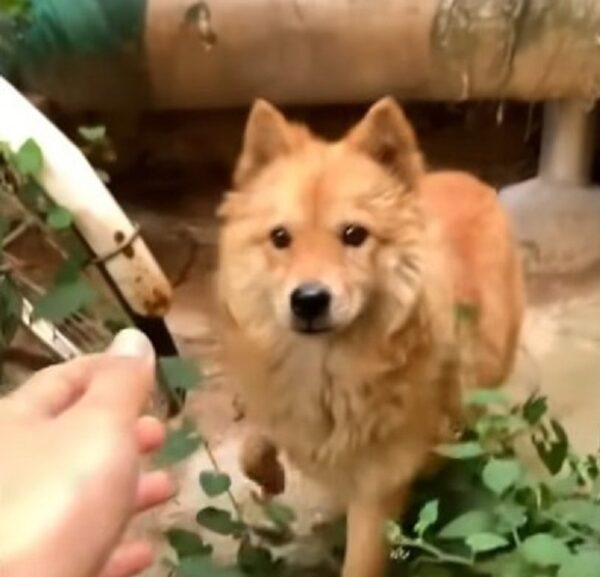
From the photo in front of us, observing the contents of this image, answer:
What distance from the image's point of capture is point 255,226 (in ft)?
4.65

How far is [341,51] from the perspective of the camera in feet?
6.71

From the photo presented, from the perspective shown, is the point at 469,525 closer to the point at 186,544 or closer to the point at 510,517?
the point at 510,517

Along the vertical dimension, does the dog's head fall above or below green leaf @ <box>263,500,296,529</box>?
above

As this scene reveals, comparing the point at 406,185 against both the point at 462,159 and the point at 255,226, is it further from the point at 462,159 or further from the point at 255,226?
the point at 462,159

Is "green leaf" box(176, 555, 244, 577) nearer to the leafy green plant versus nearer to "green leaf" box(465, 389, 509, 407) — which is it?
the leafy green plant

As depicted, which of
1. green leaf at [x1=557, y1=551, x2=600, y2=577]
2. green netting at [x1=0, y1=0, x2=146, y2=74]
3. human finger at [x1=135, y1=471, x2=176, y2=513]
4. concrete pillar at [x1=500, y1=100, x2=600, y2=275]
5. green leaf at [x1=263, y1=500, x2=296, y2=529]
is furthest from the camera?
concrete pillar at [x1=500, y1=100, x2=600, y2=275]

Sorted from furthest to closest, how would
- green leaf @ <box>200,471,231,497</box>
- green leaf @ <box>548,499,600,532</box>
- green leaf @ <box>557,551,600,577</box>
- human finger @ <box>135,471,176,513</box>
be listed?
green leaf @ <box>200,471,231,497</box> < green leaf @ <box>548,499,600,532</box> < green leaf @ <box>557,551,600,577</box> < human finger @ <box>135,471,176,513</box>

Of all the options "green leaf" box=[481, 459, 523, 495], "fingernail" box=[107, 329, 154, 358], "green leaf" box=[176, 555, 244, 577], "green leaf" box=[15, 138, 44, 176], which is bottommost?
"green leaf" box=[176, 555, 244, 577]

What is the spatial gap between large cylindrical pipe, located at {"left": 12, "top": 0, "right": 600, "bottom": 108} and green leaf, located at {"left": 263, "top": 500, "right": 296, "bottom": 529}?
77cm

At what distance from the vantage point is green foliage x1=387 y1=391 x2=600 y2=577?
1.19 m

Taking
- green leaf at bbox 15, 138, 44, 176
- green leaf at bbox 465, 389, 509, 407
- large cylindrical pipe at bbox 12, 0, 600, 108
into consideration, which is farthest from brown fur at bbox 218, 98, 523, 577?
large cylindrical pipe at bbox 12, 0, 600, 108

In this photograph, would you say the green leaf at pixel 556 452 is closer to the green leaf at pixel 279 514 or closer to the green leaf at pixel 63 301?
the green leaf at pixel 279 514

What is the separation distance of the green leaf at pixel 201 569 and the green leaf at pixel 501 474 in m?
0.33

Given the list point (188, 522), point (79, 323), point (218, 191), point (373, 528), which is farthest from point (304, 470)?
point (218, 191)
